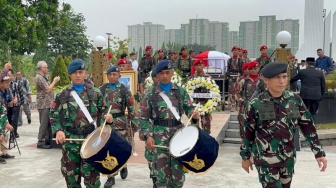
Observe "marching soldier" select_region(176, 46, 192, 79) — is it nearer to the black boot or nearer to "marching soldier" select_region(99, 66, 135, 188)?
"marching soldier" select_region(99, 66, 135, 188)

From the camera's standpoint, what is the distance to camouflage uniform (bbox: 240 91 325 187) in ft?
12.8

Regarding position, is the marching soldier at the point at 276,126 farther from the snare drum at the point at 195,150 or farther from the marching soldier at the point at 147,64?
the marching soldier at the point at 147,64

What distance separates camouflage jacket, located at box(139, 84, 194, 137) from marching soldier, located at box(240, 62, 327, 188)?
117cm

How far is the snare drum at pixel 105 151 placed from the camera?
429 centimetres

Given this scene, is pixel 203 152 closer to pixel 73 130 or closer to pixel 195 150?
pixel 195 150

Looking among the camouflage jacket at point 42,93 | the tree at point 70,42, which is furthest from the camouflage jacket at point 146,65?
the tree at point 70,42

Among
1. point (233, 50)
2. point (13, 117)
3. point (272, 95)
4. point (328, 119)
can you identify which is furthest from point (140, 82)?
point (272, 95)

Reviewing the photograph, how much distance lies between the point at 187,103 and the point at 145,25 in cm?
7969

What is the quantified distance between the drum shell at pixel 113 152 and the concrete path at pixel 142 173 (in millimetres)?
2125

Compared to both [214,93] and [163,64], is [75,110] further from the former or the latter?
[214,93]

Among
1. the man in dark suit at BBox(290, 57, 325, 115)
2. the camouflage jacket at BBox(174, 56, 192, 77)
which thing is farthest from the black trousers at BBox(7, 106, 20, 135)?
the man in dark suit at BBox(290, 57, 325, 115)

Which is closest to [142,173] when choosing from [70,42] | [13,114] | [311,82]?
[13,114]

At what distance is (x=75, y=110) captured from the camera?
4.84 m

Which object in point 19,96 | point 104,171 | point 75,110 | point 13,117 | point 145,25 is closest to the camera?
point 104,171
